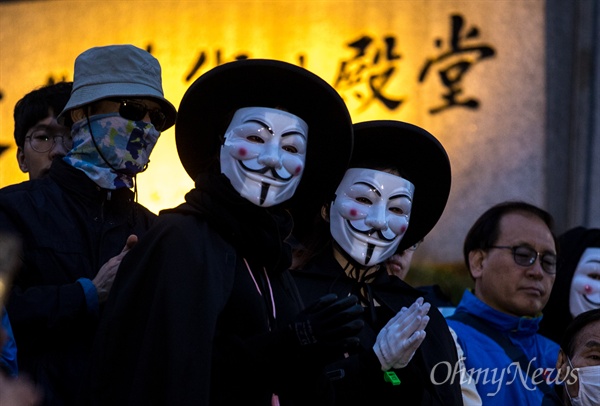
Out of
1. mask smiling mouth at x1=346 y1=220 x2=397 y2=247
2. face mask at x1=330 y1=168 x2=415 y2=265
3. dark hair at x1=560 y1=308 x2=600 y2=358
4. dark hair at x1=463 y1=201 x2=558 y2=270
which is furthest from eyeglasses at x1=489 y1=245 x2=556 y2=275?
mask smiling mouth at x1=346 y1=220 x2=397 y2=247

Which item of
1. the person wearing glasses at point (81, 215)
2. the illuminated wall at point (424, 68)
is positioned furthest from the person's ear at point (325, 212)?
the illuminated wall at point (424, 68)

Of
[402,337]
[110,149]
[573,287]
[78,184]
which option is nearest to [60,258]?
[78,184]

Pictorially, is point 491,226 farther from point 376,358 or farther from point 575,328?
point 376,358

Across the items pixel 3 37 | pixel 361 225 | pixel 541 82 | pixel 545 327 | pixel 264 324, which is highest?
pixel 3 37

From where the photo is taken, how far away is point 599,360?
4.10 metres

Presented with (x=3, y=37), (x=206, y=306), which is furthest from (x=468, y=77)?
(x=206, y=306)

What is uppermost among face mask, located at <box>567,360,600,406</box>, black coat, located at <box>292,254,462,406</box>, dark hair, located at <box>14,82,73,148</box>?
dark hair, located at <box>14,82,73,148</box>

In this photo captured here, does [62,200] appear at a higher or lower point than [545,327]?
higher

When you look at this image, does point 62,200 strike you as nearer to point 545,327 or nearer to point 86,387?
point 86,387

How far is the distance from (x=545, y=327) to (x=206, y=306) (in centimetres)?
298

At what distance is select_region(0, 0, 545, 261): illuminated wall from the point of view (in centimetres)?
786

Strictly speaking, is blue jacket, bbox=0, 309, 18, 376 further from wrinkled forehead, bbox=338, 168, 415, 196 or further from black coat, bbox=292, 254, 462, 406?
wrinkled forehead, bbox=338, 168, 415, 196

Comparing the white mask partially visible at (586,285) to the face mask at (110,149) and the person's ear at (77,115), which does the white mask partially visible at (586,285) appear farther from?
the person's ear at (77,115)

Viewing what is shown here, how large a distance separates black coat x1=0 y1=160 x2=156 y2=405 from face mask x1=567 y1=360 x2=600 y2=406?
164 cm
